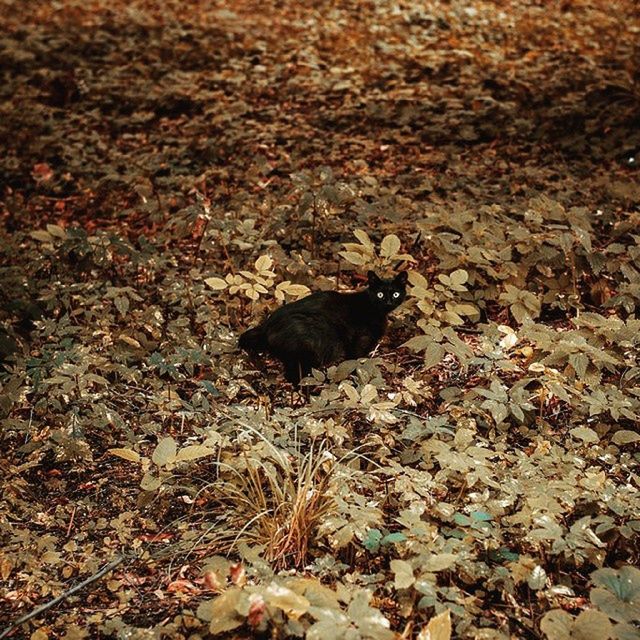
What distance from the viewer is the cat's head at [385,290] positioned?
4695mm

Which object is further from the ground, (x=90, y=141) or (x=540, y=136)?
(x=540, y=136)

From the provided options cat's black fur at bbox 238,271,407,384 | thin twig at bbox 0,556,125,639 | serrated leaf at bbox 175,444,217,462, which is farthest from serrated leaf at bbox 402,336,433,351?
thin twig at bbox 0,556,125,639

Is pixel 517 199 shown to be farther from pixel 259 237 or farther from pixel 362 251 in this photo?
pixel 259 237

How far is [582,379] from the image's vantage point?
12.1ft

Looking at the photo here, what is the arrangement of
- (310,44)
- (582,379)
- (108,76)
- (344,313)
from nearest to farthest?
(582,379)
(344,313)
(108,76)
(310,44)

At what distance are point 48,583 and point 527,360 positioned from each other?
10.1 ft

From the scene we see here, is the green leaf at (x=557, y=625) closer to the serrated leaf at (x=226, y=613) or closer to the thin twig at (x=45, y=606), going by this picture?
the serrated leaf at (x=226, y=613)

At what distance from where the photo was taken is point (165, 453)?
10.3 feet

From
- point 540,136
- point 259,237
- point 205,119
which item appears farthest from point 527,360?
point 205,119

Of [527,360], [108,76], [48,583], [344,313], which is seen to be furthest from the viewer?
[108,76]

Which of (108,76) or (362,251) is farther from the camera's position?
(108,76)

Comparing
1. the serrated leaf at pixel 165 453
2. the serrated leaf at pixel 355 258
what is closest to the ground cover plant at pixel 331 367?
the serrated leaf at pixel 165 453

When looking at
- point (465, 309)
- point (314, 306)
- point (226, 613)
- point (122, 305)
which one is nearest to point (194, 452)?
point (226, 613)

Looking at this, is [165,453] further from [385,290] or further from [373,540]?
[385,290]
